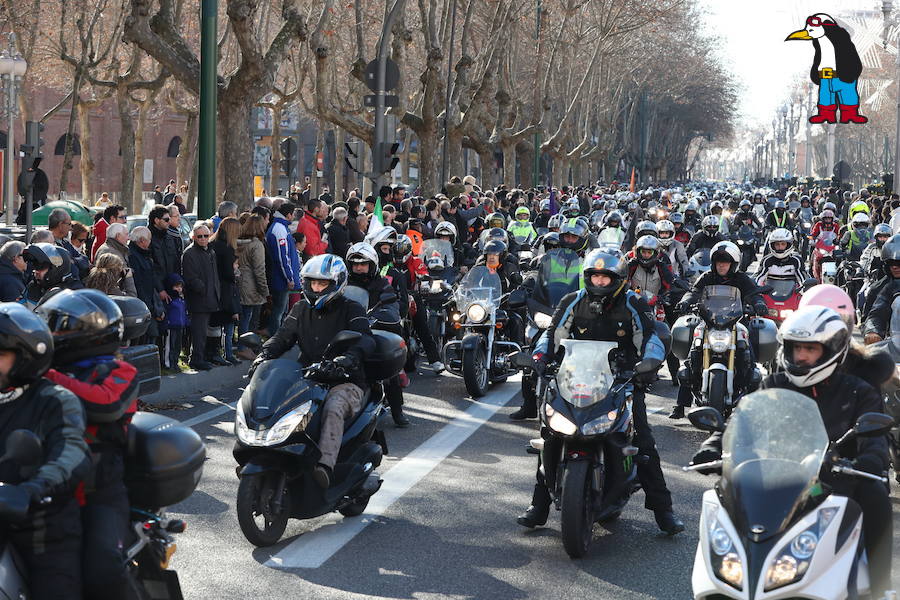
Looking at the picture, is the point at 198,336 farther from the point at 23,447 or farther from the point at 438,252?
the point at 23,447

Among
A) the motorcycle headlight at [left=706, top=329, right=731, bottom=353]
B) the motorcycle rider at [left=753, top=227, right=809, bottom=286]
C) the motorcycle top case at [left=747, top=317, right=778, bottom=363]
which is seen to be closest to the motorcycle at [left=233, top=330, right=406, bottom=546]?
the motorcycle top case at [left=747, top=317, right=778, bottom=363]

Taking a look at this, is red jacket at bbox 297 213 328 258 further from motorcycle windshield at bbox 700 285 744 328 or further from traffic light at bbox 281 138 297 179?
traffic light at bbox 281 138 297 179

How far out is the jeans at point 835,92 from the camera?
164ft

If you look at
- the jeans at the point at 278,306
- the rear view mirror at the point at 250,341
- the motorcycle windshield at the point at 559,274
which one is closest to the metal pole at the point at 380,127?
the jeans at the point at 278,306

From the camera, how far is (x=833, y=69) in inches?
1993

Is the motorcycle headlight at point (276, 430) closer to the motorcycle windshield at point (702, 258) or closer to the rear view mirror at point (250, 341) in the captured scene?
the rear view mirror at point (250, 341)

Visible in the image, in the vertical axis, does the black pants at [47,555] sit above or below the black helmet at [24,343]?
below

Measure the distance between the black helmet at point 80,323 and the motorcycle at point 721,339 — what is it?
265 inches

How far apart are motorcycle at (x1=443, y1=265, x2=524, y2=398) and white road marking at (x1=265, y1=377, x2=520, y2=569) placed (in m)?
0.22

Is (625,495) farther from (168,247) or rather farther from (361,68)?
(361,68)

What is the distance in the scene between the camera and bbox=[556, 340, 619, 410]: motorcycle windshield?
7410 mm

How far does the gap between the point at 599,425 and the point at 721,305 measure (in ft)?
15.7

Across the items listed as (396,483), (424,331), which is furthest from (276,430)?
(424,331)

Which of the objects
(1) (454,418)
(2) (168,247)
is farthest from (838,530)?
(2) (168,247)
